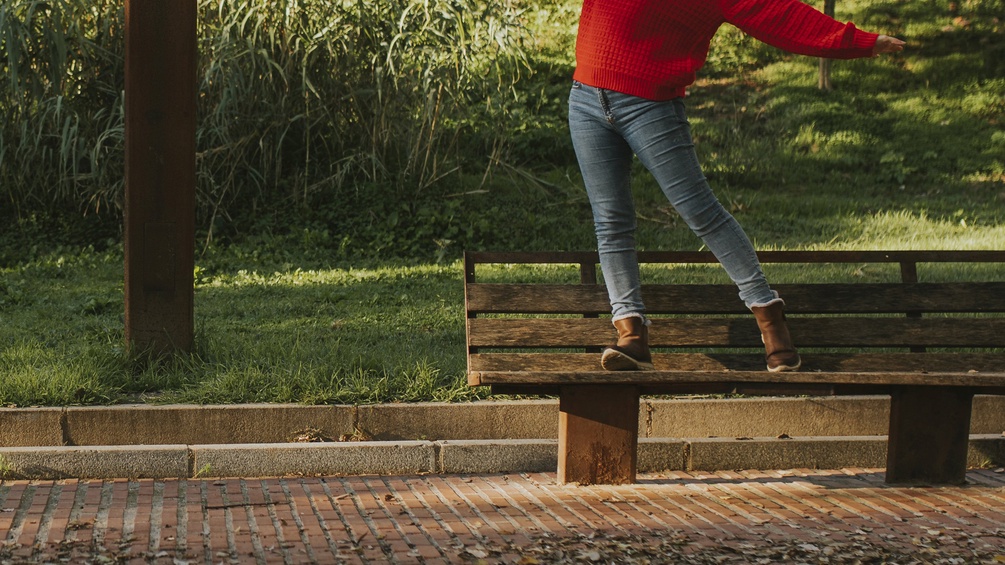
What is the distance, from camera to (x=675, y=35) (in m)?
4.96

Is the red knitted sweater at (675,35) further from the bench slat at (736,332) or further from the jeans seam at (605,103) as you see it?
the bench slat at (736,332)

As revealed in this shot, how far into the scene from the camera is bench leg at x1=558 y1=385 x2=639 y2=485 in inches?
209

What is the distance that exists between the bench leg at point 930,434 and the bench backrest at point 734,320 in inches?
5.9

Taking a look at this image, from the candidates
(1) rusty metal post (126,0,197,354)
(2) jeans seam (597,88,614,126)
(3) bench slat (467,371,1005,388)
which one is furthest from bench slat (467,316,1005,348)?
(1) rusty metal post (126,0,197,354)

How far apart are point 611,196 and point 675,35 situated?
0.71m

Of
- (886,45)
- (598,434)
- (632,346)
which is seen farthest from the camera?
(598,434)

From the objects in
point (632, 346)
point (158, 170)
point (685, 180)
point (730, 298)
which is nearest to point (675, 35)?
point (685, 180)

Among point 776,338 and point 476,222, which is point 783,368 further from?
point 476,222

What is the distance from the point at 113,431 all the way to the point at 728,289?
294cm

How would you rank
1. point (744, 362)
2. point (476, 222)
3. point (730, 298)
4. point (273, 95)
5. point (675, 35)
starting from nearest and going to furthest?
point (675, 35)
point (744, 362)
point (730, 298)
point (273, 95)
point (476, 222)

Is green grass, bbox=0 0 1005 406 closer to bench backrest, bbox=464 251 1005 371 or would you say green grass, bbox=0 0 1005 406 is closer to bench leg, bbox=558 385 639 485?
bench backrest, bbox=464 251 1005 371

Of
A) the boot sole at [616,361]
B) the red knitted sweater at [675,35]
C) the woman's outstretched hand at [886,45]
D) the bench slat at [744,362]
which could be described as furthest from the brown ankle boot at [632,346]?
Answer: the woman's outstretched hand at [886,45]

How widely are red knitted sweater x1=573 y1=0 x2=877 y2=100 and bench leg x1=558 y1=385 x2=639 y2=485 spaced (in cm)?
128

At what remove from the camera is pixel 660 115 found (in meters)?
5.02
